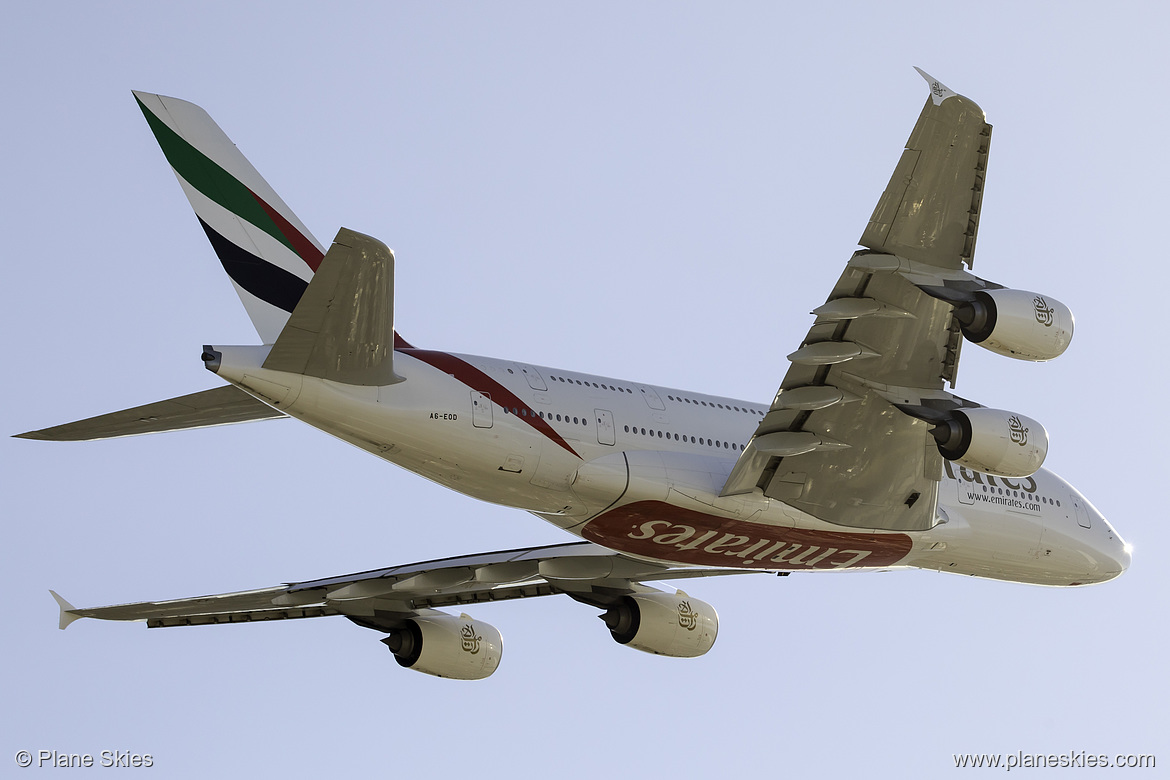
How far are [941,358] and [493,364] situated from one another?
5732 mm

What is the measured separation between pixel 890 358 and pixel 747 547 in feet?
12.6

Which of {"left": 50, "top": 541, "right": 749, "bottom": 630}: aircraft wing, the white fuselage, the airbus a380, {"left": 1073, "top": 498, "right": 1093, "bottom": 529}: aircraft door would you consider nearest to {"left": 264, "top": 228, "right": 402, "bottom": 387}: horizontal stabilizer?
the airbus a380

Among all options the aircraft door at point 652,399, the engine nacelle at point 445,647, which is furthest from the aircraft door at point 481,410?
the engine nacelle at point 445,647

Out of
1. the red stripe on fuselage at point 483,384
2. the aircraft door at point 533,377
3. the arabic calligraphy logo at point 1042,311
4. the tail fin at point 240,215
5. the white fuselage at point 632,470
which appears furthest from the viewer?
the tail fin at point 240,215

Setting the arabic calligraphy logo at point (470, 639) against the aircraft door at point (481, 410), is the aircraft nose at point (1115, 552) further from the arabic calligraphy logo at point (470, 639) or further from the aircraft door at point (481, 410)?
the aircraft door at point (481, 410)

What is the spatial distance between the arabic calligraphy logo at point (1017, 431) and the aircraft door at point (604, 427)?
16.7ft

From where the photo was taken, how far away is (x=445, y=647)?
23953 mm

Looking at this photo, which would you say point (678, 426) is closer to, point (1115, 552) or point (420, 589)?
point (420, 589)

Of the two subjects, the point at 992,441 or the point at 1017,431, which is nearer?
the point at 992,441

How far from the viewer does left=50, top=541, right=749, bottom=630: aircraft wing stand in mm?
22312

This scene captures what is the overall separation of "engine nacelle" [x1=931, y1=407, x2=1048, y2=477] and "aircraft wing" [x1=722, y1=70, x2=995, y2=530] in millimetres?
386

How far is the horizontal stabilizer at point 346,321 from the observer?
14.5 m

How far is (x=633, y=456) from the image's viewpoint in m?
18.9

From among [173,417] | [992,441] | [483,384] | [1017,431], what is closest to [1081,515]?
[1017,431]
